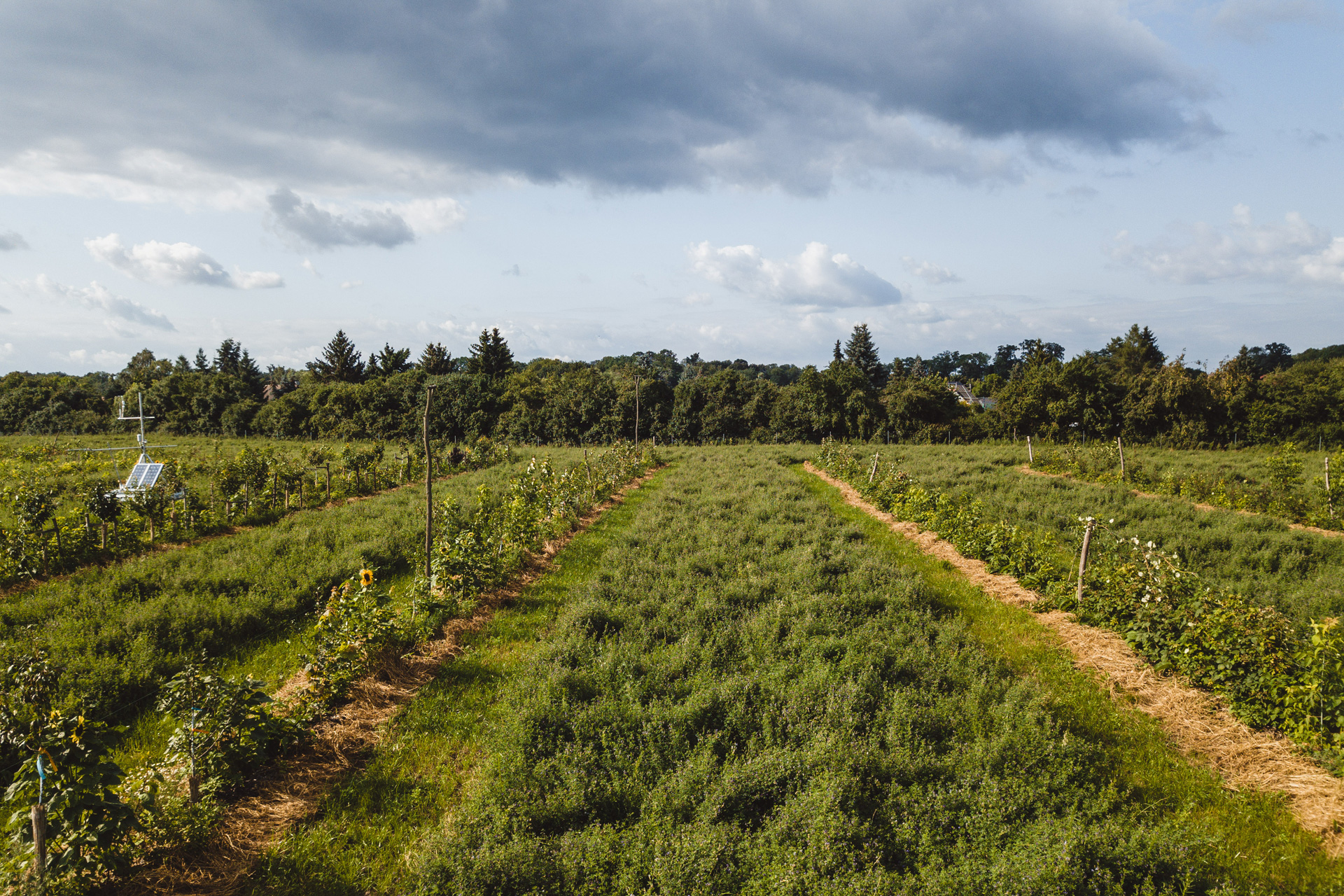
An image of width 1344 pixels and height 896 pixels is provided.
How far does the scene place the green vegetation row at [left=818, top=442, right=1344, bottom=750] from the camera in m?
5.64

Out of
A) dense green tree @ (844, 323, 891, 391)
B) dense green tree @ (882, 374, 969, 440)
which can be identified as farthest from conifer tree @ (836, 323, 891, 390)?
dense green tree @ (882, 374, 969, 440)

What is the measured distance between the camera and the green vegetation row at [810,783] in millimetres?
4012

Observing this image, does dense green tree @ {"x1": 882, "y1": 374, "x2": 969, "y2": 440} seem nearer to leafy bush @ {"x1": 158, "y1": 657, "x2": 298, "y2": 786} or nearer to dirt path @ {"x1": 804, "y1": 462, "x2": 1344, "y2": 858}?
dirt path @ {"x1": 804, "y1": 462, "x2": 1344, "y2": 858}

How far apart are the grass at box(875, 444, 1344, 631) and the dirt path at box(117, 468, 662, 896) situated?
11.7 metres

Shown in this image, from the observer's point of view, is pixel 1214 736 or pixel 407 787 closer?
pixel 407 787

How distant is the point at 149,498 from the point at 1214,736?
60.5 feet

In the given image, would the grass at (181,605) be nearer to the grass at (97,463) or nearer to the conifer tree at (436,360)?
the grass at (97,463)

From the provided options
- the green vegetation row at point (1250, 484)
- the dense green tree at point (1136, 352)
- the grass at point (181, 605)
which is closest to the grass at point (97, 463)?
the grass at point (181, 605)

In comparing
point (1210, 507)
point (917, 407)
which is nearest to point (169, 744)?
point (1210, 507)

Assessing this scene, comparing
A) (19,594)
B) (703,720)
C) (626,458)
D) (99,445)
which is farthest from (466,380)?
(703,720)

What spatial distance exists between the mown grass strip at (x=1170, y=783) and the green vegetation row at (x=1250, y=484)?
12.3 meters

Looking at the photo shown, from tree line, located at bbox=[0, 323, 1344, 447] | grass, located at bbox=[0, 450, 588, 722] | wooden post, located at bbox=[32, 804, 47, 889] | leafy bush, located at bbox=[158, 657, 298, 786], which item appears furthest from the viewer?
tree line, located at bbox=[0, 323, 1344, 447]

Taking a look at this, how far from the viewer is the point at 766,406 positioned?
1854 inches

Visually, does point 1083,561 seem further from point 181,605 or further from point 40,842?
point 181,605
